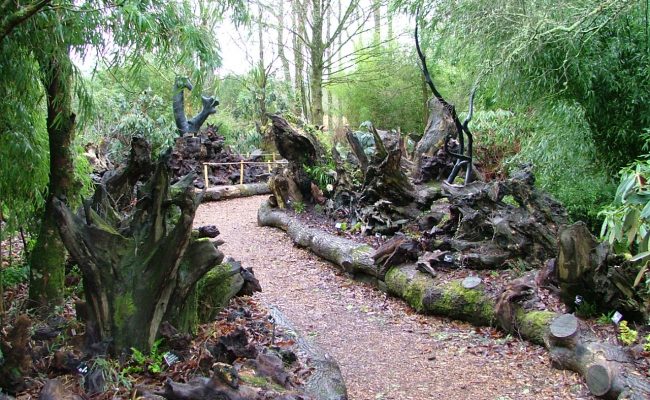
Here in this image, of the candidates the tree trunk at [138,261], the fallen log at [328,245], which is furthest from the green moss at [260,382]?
the fallen log at [328,245]

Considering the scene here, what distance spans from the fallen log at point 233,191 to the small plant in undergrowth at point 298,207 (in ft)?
9.70

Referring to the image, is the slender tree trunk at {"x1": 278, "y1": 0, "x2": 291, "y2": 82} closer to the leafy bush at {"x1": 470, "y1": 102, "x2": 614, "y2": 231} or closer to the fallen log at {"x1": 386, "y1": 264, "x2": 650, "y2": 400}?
the leafy bush at {"x1": 470, "y1": 102, "x2": 614, "y2": 231}

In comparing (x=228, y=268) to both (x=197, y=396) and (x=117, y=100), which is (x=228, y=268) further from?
(x=117, y=100)

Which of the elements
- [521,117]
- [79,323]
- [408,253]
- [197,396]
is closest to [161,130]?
[521,117]

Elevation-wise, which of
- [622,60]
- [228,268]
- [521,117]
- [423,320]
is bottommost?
[423,320]

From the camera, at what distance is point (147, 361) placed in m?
2.58

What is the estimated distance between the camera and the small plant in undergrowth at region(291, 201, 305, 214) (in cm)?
839

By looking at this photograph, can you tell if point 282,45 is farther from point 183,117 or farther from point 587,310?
point 587,310

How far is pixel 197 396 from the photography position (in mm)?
2199

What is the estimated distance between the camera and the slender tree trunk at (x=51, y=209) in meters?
3.23

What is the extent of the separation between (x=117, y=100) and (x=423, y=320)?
1137 centimetres

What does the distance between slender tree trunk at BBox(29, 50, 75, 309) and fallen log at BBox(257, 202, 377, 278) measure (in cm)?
292

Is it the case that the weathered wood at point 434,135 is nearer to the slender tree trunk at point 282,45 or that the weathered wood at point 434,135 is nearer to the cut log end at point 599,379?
the slender tree trunk at point 282,45

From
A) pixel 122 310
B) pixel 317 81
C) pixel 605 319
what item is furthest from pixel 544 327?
pixel 317 81
